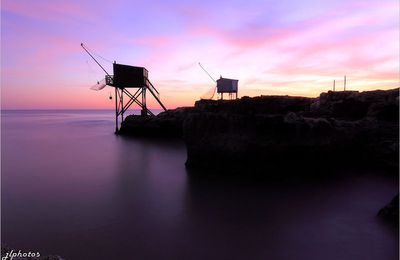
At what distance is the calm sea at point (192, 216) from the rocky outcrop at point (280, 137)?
4.79 ft

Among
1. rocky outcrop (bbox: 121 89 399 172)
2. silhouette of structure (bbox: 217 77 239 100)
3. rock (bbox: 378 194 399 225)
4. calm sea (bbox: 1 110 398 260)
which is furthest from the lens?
silhouette of structure (bbox: 217 77 239 100)

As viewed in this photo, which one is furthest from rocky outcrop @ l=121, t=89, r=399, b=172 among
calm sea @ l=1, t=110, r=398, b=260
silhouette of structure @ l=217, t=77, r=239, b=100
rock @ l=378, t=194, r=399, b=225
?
silhouette of structure @ l=217, t=77, r=239, b=100

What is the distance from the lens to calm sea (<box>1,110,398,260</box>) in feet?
22.7

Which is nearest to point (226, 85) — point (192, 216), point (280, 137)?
point (280, 137)

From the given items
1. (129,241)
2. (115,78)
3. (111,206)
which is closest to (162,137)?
(115,78)

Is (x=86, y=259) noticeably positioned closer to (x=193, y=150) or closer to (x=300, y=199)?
(x=300, y=199)

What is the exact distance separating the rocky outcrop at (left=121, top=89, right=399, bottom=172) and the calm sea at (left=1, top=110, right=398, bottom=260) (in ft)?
4.79

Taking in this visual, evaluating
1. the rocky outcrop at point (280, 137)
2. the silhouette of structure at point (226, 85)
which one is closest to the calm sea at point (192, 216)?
the rocky outcrop at point (280, 137)

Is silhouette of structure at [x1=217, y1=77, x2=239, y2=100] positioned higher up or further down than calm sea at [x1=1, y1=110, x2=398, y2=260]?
higher up

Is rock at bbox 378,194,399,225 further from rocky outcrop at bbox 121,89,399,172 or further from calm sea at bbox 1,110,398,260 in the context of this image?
rocky outcrop at bbox 121,89,399,172

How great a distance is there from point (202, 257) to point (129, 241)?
1.94 m

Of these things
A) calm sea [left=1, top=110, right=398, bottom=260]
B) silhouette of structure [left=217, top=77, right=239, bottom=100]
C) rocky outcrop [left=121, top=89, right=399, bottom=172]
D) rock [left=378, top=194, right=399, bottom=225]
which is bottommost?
calm sea [left=1, top=110, right=398, bottom=260]

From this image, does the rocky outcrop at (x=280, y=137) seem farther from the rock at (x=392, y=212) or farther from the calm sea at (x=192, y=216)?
the rock at (x=392, y=212)

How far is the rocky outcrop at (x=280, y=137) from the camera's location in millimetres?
13367
